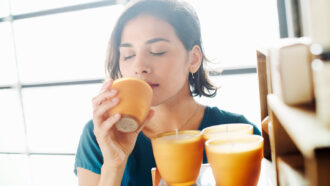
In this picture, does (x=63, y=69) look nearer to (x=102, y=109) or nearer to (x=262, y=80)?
(x=102, y=109)

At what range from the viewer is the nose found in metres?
0.80

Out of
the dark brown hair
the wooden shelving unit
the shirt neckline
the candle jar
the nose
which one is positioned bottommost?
the shirt neckline

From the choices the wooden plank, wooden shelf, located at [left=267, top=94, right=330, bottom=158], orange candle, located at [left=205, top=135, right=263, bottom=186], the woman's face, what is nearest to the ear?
the woman's face

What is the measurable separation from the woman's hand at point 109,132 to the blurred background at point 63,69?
1240 millimetres

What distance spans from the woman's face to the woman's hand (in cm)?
15

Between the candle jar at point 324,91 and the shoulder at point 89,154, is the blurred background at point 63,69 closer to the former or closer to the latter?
the shoulder at point 89,154

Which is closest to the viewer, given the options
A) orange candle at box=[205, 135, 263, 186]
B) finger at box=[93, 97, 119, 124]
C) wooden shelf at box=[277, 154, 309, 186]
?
wooden shelf at box=[277, 154, 309, 186]

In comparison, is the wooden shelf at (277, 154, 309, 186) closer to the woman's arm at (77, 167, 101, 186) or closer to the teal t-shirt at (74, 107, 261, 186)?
the teal t-shirt at (74, 107, 261, 186)

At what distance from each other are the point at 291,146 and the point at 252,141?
0.07m

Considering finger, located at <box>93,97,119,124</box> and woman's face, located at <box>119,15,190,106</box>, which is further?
woman's face, located at <box>119,15,190,106</box>

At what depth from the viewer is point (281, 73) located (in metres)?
0.35

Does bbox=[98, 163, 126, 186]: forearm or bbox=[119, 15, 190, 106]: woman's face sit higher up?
bbox=[119, 15, 190, 106]: woman's face

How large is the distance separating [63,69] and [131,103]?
2.08 metres

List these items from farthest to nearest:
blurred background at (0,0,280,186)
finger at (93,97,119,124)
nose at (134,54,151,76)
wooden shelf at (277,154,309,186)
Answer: blurred background at (0,0,280,186) < nose at (134,54,151,76) < finger at (93,97,119,124) < wooden shelf at (277,154,309,186)
